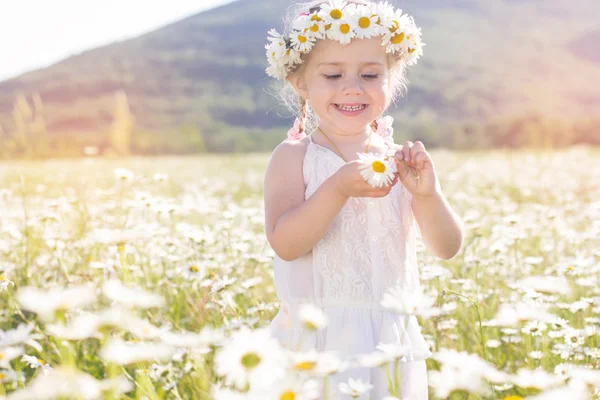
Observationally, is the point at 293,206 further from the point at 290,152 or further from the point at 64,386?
the point at 64,386

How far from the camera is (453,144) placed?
28.7 meters

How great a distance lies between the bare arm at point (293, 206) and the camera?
201 centimetres

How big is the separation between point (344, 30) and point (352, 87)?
0.19 metres

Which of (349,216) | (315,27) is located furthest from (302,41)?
(349,216)

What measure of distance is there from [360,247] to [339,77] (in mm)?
567

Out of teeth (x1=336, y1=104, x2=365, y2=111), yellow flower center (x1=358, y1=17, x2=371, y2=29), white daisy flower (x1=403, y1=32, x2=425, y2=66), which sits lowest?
teeth (x1=336, y1=104, x2=365, y2=111)

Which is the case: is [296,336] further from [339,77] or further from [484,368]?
[484,368]

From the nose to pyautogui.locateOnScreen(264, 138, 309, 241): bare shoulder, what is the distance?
28 cm

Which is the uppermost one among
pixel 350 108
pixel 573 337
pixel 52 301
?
pixel 350 108

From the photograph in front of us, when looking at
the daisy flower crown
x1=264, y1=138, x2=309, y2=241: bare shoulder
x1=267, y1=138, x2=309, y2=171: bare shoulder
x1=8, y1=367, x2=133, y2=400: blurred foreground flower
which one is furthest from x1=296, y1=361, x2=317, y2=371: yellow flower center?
the daisy flower crown

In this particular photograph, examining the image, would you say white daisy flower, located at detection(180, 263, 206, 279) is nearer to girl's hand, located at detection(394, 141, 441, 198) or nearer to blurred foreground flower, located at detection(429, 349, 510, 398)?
girl's hand, located at detection(394, 141, 441, 198)

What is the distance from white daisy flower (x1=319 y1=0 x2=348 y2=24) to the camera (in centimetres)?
220

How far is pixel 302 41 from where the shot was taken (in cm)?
226

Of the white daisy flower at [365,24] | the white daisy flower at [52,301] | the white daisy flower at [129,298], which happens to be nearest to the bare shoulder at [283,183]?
the white daisy flower at [365,24]
